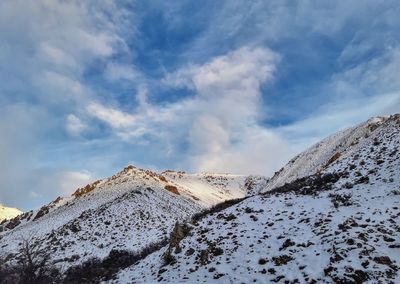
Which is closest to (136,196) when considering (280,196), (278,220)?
(280,196)

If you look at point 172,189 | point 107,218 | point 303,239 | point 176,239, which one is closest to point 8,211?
point 172,189

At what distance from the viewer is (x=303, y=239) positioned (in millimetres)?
21031

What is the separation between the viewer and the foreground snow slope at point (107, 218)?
4703cm

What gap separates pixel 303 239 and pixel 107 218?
39.8 metres

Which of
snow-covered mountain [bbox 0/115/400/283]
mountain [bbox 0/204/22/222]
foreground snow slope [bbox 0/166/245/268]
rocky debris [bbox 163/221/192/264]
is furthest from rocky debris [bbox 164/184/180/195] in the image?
mountain [bbox 0/204/22/222]

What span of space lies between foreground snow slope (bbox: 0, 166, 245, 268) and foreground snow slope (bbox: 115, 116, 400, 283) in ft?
58.8

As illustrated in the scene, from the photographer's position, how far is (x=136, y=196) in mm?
64188

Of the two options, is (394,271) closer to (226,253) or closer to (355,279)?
(355,279)

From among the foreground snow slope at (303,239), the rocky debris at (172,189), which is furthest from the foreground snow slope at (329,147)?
the foreground snow slope at (303,239)

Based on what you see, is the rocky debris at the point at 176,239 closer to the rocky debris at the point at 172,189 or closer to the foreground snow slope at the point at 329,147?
the foreground snow slope at the point at 329,147

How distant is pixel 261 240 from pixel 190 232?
6.32 metres

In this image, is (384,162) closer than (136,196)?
Yes

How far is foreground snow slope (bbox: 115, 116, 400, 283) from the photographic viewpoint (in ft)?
57.3

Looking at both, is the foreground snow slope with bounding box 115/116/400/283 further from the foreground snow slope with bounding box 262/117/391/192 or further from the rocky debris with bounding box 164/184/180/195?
the rocky debris with bounding box 164/184/180/195
